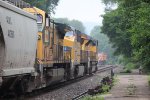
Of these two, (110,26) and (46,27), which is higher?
(110,26)

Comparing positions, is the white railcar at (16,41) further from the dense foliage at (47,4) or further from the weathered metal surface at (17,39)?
the dense foliage at (47,4)

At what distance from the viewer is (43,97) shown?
61.6ft

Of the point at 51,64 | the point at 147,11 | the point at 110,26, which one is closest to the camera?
the point at 147,11

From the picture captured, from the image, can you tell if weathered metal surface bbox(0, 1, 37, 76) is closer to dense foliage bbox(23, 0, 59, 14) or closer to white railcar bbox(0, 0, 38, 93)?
white railcar bbox(0, 0, 38, 93)

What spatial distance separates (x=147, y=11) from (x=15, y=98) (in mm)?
6371

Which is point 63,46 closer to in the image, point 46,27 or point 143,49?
point 46,27

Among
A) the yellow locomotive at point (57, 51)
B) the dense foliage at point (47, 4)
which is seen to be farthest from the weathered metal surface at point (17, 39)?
the dense foliage at point (47, 4)

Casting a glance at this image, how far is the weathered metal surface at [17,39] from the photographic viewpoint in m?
12.6

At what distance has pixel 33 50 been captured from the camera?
16.3 meters

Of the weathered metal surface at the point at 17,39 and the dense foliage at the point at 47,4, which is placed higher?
the dense foliage at the point at 47,4

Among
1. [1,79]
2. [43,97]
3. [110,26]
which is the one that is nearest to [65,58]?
[43,97]

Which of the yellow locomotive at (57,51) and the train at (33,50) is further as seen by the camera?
the yellow locomotive at (57,51)

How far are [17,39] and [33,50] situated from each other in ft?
8.28

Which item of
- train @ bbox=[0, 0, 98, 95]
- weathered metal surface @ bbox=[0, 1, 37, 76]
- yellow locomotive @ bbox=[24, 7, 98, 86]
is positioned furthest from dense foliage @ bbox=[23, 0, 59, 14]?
weathered metal surface @ bbox=[0, 1, 37, 76]
